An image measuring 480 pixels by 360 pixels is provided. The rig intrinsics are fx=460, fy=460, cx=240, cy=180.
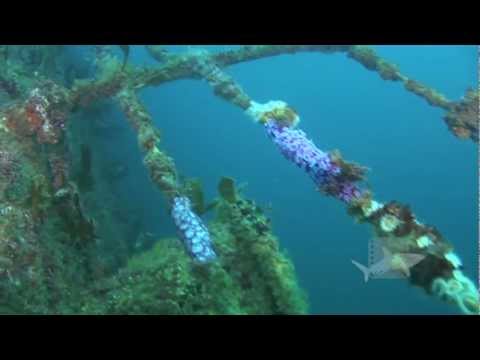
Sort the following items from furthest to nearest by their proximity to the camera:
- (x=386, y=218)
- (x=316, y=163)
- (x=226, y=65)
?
(x=226, y=65) < (x=316, y=163) < (x=386, y=218)

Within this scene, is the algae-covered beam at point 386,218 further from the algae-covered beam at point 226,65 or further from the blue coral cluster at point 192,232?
the algae-covered beam at point 226,65

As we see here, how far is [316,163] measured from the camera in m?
6.12

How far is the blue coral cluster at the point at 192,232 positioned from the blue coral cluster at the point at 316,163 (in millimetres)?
1582

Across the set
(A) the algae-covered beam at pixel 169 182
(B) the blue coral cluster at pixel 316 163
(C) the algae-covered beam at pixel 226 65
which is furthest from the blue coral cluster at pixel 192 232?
(C) the algae-covered beam at pixel 226 65

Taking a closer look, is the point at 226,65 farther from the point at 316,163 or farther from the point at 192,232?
the point at 192,232

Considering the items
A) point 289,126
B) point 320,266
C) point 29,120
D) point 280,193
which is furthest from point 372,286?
point 29,120

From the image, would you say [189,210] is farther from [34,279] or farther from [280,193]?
[280,193]

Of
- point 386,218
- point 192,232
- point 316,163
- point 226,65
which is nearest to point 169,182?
point 192,232

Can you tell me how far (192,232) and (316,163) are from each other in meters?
1.87

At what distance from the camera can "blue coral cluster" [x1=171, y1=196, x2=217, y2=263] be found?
5770 millimetres

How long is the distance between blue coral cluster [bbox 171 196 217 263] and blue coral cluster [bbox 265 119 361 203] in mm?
1582

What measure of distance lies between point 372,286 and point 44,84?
17.8 metres

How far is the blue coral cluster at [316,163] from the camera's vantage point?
19.6 feet
